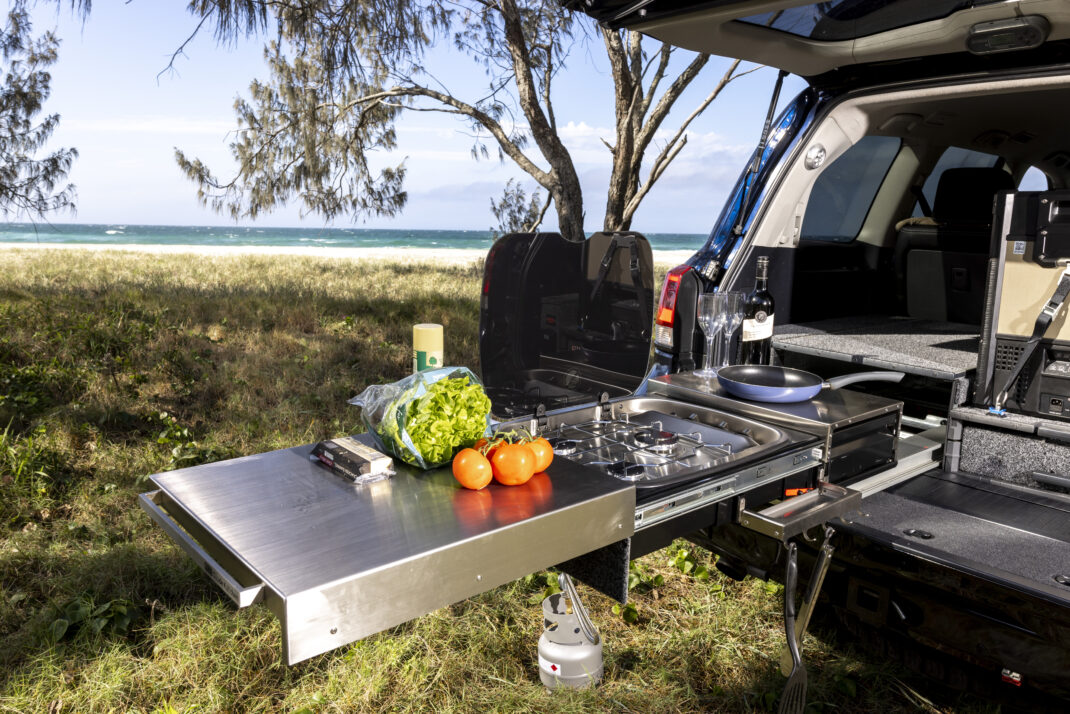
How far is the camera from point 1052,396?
2395 millimetres

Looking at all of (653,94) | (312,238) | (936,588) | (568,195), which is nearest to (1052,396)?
(936,588)

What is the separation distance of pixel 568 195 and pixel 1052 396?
22.0ft

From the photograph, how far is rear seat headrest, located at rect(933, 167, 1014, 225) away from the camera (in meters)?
4.29

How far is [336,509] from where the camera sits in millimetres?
1342

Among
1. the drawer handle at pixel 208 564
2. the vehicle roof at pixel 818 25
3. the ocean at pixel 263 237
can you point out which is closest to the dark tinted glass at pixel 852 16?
the vehicle roof at pixel 818 25

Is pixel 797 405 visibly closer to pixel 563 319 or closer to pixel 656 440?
pixel 656 440

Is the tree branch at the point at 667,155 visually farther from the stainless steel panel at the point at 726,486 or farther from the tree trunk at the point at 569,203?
the stainless steel panel at the point at 726,486

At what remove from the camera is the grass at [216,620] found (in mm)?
2373

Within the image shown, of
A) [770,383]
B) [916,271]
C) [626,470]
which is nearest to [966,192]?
[916,271]

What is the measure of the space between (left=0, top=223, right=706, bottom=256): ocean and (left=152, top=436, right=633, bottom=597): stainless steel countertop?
42817 millimetres

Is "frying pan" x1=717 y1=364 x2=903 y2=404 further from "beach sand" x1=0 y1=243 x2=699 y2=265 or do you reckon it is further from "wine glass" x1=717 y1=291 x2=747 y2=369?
"beach sand" x1=0 y1=243 x2=699 y2=265

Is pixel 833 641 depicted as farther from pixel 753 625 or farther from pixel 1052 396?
pixel 1052 396

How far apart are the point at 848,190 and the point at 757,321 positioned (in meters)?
1.35

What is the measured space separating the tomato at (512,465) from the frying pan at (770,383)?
0.93 metres
